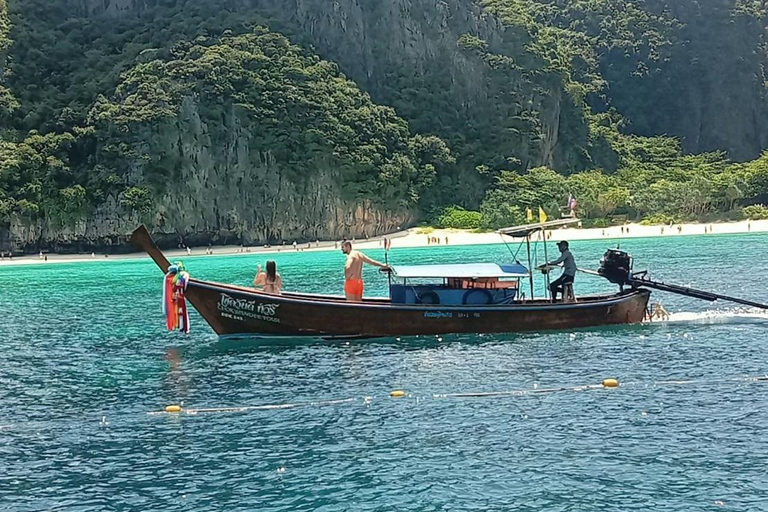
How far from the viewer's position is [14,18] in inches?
3585

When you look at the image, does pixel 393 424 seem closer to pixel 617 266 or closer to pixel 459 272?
pixel 459 272

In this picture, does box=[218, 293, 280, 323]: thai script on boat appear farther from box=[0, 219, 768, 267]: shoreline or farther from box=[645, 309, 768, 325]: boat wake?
box=[0, 219, 768, 267]: shoreline

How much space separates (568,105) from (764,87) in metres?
38.3

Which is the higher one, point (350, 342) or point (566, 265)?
point (566, 265)

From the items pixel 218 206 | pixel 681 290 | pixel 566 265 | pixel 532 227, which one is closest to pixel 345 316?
pixel 532 227

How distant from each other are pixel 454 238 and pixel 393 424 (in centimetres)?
7092

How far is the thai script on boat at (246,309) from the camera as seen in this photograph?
20797mm

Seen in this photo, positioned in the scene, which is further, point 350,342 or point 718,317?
point 718,317

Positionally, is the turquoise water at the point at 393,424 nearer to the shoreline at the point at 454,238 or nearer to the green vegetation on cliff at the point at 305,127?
the shoreline at the point at 454,238

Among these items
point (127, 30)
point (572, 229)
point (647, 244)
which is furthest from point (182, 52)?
point (647, 244)

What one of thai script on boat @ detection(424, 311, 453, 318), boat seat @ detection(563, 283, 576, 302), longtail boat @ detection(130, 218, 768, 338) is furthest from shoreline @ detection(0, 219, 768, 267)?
thai script on boat @ detection(424, 311, 453, 318)

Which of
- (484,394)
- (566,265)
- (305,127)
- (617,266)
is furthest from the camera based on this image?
(305,127)

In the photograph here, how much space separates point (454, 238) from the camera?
83.6m

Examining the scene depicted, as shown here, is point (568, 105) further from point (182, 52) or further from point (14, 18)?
point (14, 18)
